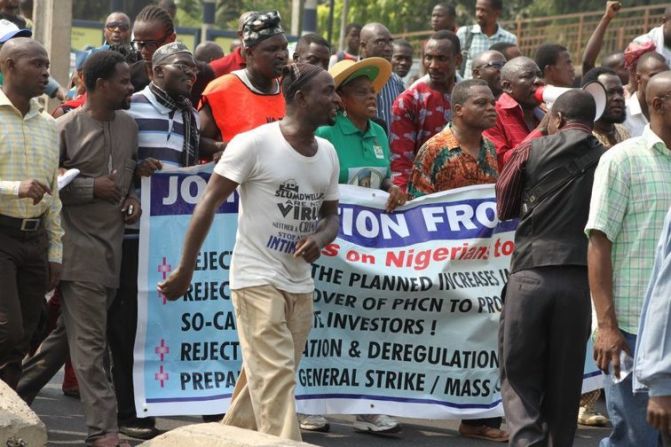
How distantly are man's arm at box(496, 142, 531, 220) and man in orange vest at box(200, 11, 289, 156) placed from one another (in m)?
1.86

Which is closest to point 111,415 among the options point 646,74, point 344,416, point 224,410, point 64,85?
point 224,410

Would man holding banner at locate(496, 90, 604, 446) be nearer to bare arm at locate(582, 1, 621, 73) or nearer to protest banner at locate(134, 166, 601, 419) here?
protest banner at locate(134, 166, 601, 419)

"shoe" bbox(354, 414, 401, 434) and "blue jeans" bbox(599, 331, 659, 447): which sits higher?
"blue jeans" bbox(599, 331, 659, 447)

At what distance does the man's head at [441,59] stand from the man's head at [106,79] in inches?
119

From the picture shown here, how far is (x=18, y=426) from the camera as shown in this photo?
623 cm

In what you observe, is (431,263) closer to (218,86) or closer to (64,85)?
(218,86)

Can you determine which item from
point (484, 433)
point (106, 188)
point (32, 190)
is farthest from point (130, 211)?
point (484, 433)

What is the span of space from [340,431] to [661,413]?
12.7 ft

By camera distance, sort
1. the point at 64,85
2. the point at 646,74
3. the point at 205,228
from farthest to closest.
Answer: the point at 64,85 → the point at 646,74 → the point at 205,228

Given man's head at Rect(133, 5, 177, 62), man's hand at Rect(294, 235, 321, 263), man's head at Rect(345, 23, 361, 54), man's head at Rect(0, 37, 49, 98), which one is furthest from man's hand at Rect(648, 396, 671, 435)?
man's head at Rect(345, 23, 361, 54)

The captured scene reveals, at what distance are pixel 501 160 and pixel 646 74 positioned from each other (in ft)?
4.48

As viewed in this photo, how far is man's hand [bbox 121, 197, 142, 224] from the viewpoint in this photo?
25.7 ft

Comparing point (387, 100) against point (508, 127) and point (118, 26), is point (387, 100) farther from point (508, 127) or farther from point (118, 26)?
point (118, 26)

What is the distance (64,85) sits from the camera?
1500 cm
